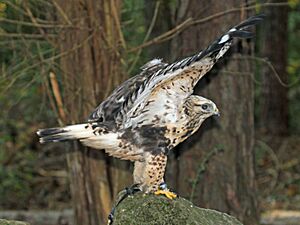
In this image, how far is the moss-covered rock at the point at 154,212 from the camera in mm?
4160

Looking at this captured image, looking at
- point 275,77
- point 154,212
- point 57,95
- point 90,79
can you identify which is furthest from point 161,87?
point 275,77

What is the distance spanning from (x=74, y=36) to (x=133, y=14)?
1.70 m

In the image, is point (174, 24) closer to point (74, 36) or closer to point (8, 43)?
point (74, 36)

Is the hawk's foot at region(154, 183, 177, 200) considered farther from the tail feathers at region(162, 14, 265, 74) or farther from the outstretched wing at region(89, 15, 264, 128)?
the tail feathers at region(162, 14, 265, 74)

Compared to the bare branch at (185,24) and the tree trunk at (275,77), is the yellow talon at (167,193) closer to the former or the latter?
the bare branch at (185,24)

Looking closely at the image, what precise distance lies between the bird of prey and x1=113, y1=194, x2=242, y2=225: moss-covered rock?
0.07 meters

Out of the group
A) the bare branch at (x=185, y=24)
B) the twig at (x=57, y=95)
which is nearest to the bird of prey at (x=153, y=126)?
the bare branch at (x=185, y=24)

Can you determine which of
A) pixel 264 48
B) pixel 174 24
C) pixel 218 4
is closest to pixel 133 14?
pixel 174 24

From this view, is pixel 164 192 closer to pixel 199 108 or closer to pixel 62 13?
pixel 199 108

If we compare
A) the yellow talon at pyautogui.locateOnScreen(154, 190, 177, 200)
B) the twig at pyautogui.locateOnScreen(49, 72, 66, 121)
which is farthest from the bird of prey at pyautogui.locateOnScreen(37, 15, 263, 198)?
the twig at pyautogui.locateOnScreen(49, 72, 66, 121)

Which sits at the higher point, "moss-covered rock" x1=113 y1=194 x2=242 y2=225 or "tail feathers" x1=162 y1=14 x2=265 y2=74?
"tail feathers" x1=162 y1=14 x2=265 y2=74

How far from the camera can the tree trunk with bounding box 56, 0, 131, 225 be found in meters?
6.23

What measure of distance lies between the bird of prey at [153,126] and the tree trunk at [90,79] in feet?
6.36

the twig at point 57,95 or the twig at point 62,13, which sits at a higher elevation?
the twig at point 62,13
